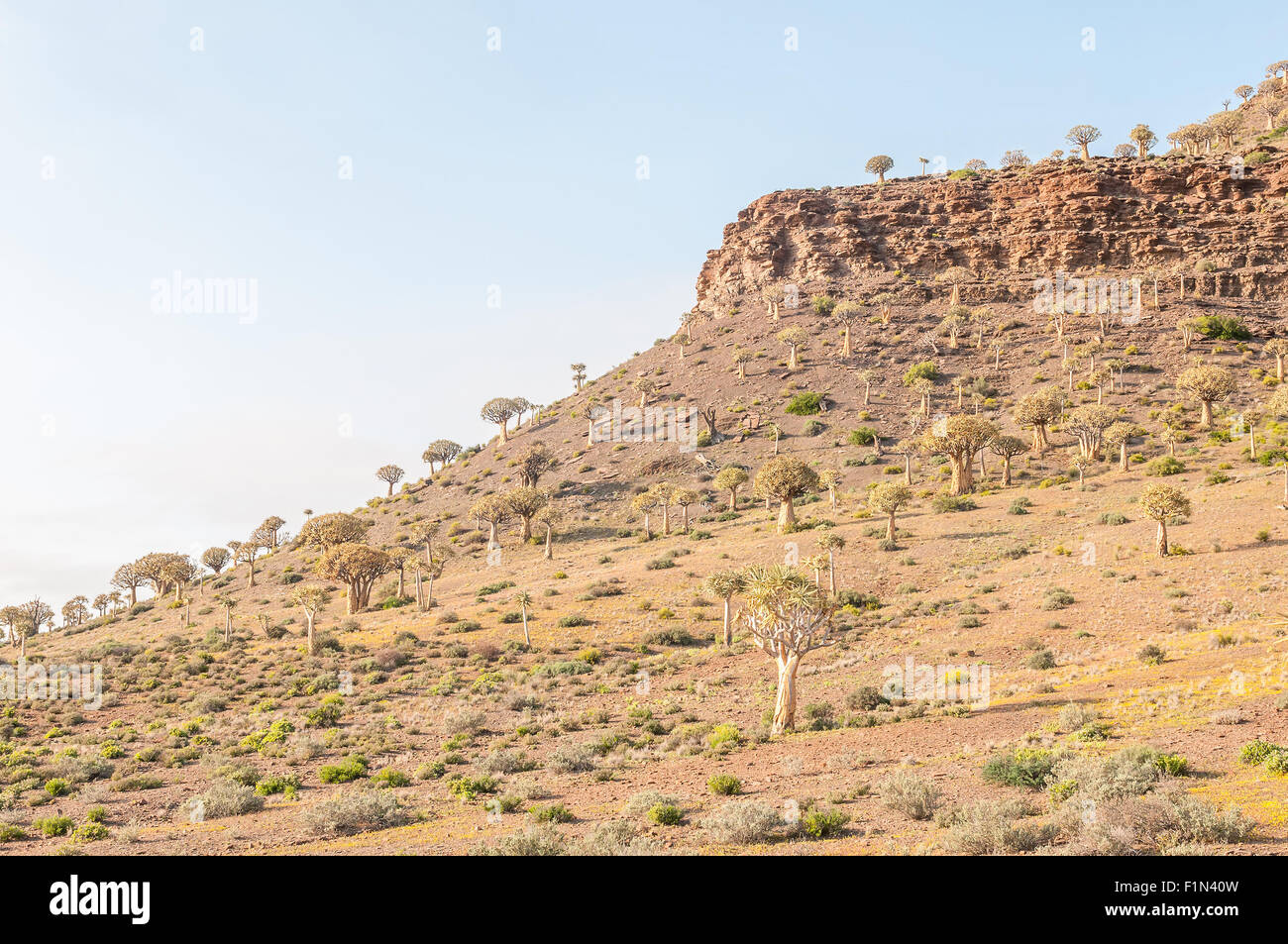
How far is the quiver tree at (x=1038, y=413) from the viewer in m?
60.4

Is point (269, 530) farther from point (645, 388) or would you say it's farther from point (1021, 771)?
point (1021, 771)

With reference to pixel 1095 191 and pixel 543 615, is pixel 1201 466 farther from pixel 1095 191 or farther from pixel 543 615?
pixel 1095 191

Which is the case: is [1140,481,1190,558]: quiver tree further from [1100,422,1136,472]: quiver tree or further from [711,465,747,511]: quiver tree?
[711,465,747,511]: quiver tree

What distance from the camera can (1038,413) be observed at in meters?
→ 60.3

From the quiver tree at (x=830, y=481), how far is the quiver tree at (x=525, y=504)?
2394 centimetres

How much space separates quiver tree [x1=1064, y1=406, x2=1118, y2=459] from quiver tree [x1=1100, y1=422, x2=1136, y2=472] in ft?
1.95

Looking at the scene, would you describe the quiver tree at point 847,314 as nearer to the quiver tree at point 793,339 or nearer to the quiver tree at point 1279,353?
the quiver tree at point 793,339

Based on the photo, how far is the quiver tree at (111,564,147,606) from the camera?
7275 centimetres

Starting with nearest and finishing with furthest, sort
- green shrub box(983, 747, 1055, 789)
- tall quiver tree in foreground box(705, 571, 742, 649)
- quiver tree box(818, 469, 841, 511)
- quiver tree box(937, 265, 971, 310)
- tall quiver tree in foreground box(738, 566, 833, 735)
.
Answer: green shrub box(983, 747, 1055, 789) < tall quiver tree in foreground box(738, 566, 833, 735) < tall quiver tree in foreground box(705, 571, 742, 649) < quiver tree box(818, 469, 841, 511) < quiver tree box(937, 265, 971, 310)

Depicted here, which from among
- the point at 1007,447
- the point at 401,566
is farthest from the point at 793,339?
the point at 401,566

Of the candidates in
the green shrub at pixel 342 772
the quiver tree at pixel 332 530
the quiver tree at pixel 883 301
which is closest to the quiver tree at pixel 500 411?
the quiver tree at pixel 332 530

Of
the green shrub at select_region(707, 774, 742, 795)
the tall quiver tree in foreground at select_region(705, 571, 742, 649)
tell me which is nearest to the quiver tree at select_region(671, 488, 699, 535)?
the tall quiver tree in foreground at select_region(705, 571, 742, 649)

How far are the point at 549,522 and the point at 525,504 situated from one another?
492cm
